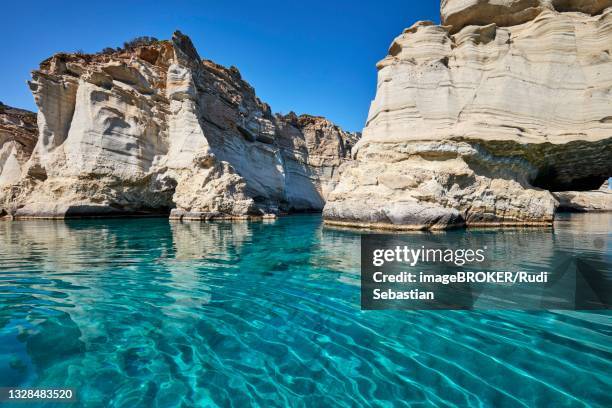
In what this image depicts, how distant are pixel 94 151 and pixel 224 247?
18.7m

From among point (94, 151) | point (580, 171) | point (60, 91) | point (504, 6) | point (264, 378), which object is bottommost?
point (264, 378)

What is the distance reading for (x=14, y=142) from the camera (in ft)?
91.1

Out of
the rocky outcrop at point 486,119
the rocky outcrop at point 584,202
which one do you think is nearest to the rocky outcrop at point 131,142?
the rocky outcrop at point 486,119

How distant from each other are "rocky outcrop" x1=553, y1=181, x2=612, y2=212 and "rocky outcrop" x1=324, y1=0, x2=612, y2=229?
26.7 meters

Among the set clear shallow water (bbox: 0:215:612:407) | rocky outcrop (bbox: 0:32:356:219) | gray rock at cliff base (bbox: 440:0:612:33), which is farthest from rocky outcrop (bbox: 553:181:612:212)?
clear shallow water (bbox: 0:215:612:407)

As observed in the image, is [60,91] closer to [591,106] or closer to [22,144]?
[22,144]

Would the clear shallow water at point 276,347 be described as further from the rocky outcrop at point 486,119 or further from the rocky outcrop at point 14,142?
the rocky outcrop at point 14,142

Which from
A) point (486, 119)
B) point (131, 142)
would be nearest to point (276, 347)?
point (486, 119)

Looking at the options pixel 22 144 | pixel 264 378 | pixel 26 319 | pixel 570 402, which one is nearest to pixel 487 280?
pixel 570 402

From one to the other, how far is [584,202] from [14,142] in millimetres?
63762

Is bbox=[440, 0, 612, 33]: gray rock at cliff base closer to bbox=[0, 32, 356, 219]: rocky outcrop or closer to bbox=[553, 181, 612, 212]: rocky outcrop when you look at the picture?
bbox=[0, 32, 356, 219]: rocky outcrop

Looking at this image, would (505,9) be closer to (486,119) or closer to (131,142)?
(486,119)

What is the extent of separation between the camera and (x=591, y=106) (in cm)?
1389

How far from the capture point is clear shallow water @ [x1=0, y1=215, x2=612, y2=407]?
7.25 feet
